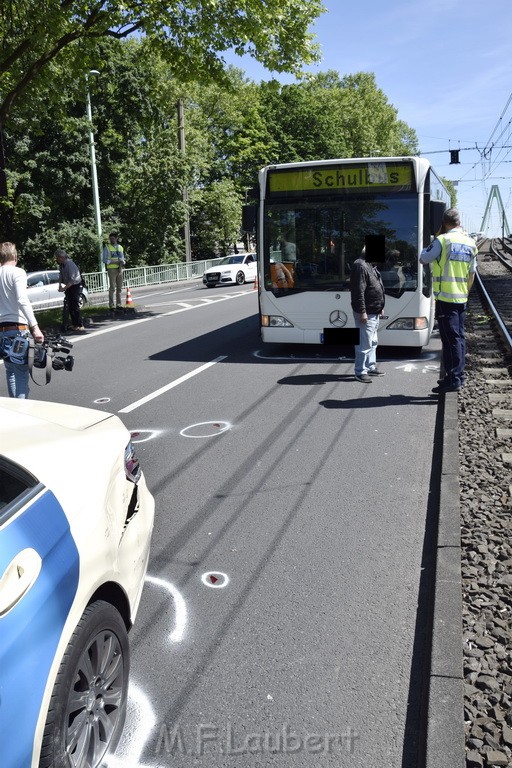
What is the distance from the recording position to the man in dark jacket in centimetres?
892

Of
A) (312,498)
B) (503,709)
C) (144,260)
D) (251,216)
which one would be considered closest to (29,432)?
(503,709)

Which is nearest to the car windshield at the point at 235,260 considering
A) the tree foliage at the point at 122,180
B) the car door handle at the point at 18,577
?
the tree foliage at the point at 122,180

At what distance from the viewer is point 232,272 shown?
3347cm

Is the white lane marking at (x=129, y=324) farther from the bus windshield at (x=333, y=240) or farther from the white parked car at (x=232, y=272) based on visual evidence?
the white parked car at (x=232, y=272)

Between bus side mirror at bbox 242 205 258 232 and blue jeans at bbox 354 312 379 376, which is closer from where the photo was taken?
blue jeans at bbox 354 312 379 376

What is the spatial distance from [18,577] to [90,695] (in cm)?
67

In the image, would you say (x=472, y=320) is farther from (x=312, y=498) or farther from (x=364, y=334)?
(x=312, y=498)

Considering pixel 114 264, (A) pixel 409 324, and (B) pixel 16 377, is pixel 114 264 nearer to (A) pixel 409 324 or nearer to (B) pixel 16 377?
(A) pixel 409 324

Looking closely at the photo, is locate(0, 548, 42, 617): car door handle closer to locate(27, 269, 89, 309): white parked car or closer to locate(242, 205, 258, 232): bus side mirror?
locate(242, 205, 258, 232): bus side mirror

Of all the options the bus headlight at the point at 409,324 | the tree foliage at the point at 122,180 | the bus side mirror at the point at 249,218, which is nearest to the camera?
the bus headlight at the point at 409,324

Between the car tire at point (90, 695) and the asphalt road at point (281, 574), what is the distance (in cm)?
21

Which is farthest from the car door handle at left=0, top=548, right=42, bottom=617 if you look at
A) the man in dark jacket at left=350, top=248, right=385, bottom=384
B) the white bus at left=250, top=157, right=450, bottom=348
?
the white bus at left=250, top=157, right=450, bottom=348

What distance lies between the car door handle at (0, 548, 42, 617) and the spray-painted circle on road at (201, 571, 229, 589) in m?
2.03

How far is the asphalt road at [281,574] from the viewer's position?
2838 millimetres
